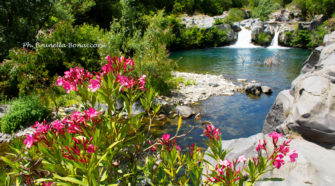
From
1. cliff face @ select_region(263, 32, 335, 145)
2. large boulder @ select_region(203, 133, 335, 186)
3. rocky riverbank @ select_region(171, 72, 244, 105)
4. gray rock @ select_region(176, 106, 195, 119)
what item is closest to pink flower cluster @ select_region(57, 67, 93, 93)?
large boulder @ select_region(203, 133, 335, 186)

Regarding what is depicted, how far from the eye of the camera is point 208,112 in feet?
24.9

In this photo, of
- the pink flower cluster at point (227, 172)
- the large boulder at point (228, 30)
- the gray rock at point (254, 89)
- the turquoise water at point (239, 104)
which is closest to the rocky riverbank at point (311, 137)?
the pink flower cluster at point (227, 172)

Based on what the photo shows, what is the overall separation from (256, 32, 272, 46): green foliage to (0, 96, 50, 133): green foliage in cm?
2308

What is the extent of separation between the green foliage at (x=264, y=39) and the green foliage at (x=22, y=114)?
23.1m

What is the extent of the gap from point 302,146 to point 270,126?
6.14ft

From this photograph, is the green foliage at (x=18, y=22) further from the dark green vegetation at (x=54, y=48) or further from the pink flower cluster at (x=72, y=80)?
the pink flower cluster at (x=72, y=80)

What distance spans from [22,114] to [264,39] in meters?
23.7

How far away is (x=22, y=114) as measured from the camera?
575cm

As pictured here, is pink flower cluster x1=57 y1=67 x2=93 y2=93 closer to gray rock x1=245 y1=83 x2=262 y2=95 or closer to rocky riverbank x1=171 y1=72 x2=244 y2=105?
rocky riverbank x1=171 y1=72 x2=244 y2=105

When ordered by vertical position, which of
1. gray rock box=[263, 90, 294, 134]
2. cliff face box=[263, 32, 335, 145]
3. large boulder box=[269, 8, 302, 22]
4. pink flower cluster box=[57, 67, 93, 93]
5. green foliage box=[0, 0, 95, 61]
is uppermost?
large boulder box=[269, 8, 302, 22]

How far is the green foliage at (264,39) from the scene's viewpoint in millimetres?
23609

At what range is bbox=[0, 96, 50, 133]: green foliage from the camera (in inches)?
222

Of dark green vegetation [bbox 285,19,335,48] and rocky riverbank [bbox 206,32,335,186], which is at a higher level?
dark green vegetation [bbox 285,19,335,48]

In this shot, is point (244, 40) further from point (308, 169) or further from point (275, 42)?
point (308, 169)
